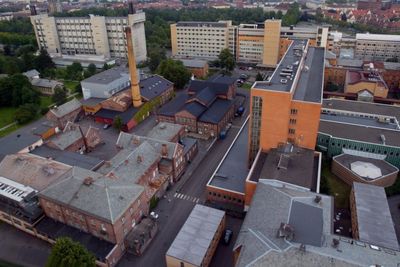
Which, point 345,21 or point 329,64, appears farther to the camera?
point 345,21

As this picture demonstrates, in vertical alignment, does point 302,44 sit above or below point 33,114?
above

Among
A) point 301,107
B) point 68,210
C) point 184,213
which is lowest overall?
point 184,213

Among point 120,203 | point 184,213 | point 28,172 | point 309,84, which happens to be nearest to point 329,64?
point 309,84

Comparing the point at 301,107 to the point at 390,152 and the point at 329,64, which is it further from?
the point at 329,64

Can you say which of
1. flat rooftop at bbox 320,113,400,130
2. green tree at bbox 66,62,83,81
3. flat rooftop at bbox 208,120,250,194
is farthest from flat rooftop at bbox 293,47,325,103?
green tree at bbox 66,62,83,81

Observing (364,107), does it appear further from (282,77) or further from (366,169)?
(282,77)

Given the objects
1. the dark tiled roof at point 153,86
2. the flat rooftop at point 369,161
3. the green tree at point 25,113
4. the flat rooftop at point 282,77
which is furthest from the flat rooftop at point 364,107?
the green tree at point 25,113

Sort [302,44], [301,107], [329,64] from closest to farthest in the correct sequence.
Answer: [301,107] < [302,44] < [329,64]
